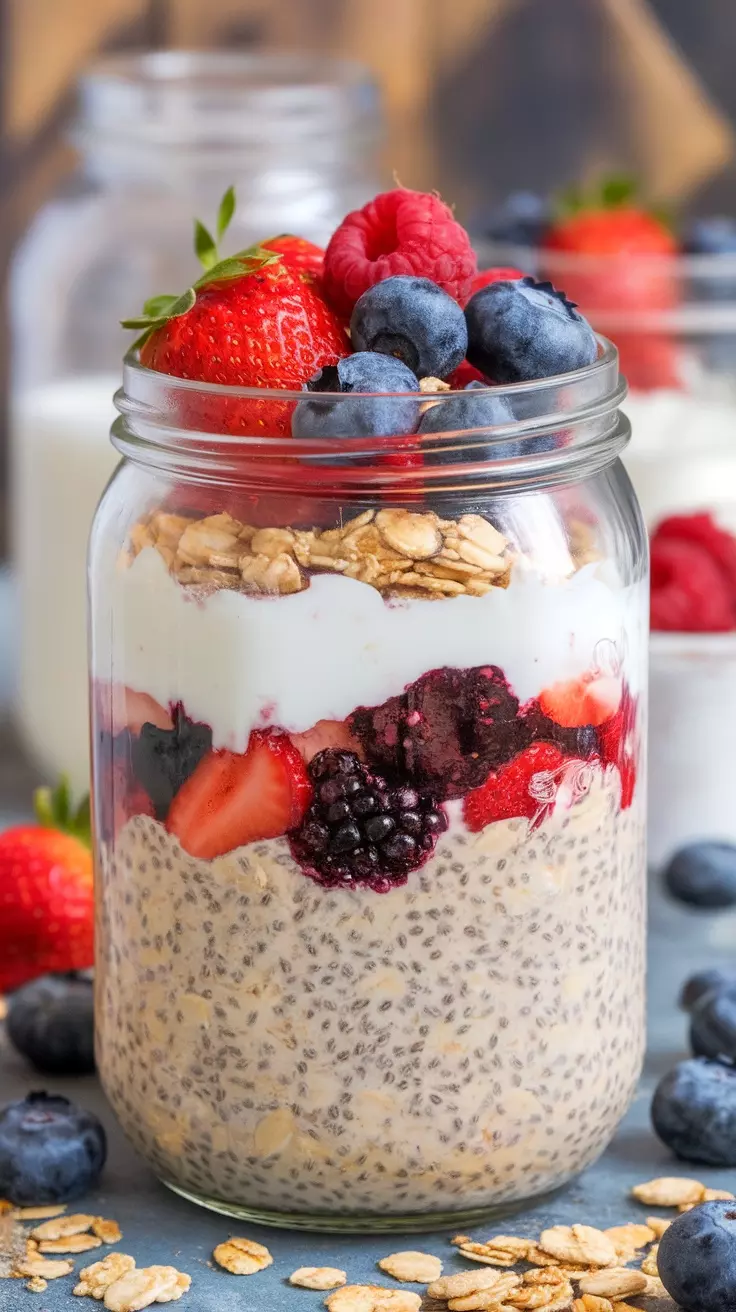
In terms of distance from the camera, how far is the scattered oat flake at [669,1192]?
91 centimetres

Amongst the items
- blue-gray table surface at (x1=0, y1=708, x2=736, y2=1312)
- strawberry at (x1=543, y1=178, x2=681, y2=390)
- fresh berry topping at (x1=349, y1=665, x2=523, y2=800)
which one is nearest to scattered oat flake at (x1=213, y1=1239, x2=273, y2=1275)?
blue-gray table surface at (x1=0, y1=708, x2=736, y2=1312)

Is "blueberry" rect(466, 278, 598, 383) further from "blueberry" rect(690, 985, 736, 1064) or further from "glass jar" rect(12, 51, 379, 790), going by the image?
"glass jar" rect(12, 51, 379, 790)

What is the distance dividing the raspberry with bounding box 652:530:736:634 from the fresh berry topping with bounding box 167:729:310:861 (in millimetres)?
578

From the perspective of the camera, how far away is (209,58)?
166 cm

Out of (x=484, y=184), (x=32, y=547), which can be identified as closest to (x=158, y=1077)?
(x=32, y=547)

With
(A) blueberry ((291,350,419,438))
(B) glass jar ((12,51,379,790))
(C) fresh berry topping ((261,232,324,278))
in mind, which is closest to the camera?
(A) blueberry ((291,350,419,438))

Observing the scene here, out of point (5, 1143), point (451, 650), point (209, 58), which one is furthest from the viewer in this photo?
point (209, 58)

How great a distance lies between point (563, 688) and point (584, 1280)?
0.28m

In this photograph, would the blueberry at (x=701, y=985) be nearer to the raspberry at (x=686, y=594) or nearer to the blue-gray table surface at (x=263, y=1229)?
the blue-gray table surface at (x=263, y=1229)

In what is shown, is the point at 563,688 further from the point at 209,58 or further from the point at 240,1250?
the point at 209,58

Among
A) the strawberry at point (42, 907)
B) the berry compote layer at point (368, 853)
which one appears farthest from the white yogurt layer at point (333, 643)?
the strawberry at point (42, 907)

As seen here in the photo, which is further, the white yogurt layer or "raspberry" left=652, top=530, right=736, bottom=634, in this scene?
"raspberry" left=652, top=530, right=736, bottom=634

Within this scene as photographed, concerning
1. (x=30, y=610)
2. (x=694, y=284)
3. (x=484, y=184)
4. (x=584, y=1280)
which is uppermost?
(x=484, y=184)

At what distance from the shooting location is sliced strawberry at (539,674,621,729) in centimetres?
82
